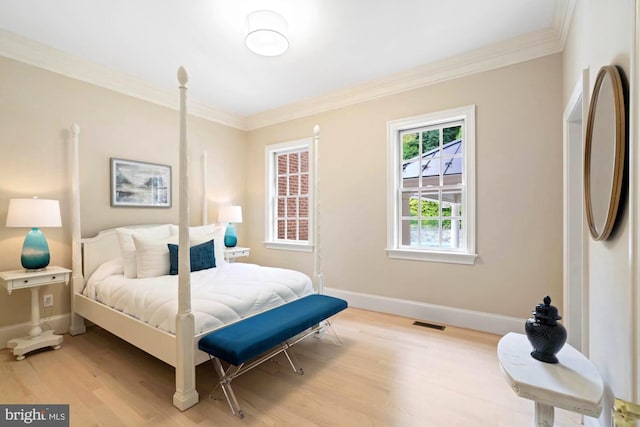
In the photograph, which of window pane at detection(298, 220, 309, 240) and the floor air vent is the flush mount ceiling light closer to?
window pane at detection(298, 220, 309, 240)

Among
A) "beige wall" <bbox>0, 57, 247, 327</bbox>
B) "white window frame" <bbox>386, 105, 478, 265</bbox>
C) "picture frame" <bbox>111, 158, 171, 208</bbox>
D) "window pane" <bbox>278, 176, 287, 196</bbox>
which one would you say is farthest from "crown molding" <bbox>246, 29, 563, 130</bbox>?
"picture frame" <bbox>111, 158, 171, 208</bbox>

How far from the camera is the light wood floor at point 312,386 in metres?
1.79

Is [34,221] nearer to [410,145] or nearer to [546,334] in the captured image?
[546,334]

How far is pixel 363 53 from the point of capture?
3.01 metres

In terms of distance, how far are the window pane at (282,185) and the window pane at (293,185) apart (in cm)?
10

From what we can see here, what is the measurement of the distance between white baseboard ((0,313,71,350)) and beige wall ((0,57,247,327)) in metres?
0.05

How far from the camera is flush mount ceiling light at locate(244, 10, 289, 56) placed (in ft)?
7.60

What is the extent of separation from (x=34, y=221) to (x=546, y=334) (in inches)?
144

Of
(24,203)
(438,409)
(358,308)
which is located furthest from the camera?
(358,308)

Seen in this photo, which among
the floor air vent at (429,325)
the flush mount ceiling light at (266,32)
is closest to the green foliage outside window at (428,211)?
the floor air vent at (429,325)

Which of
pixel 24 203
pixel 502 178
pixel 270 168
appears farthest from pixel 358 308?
pixel 24 203

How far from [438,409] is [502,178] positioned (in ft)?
7.20

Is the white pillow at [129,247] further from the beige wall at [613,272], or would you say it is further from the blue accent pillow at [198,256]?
the beige wall at [613,272]

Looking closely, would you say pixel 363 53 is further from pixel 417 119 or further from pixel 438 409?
pixel 438 409
